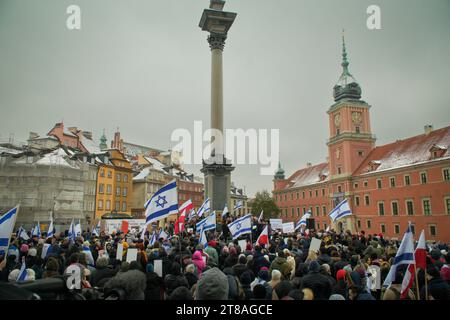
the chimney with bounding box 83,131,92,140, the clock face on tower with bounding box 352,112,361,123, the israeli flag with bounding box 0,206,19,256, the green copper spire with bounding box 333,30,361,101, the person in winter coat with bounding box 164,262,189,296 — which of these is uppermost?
the green copper spire with bounding box 333,30,361,101

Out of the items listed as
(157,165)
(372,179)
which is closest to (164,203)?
(372,179)

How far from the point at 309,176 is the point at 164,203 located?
77.8 meters

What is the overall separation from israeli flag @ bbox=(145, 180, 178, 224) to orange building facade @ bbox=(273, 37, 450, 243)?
4274cm

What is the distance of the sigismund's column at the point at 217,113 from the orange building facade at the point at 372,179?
2905 centimetres

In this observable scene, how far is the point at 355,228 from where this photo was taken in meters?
61.2

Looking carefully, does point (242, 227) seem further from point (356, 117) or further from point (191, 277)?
point (356, 117)

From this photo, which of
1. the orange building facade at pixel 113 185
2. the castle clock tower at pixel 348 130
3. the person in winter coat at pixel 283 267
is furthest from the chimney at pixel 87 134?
the person in winter coat at pixel 283 267

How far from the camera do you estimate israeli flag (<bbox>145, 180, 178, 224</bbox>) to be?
958cm

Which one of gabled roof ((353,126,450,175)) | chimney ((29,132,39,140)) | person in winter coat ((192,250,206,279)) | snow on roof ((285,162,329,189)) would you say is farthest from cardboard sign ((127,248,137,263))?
snow on roof ((285,162,329,189))

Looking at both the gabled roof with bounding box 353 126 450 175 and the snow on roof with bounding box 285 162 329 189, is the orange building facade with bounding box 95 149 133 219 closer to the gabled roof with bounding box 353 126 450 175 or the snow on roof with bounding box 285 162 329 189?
the snow on roof with bounding box 285 162 329 189
